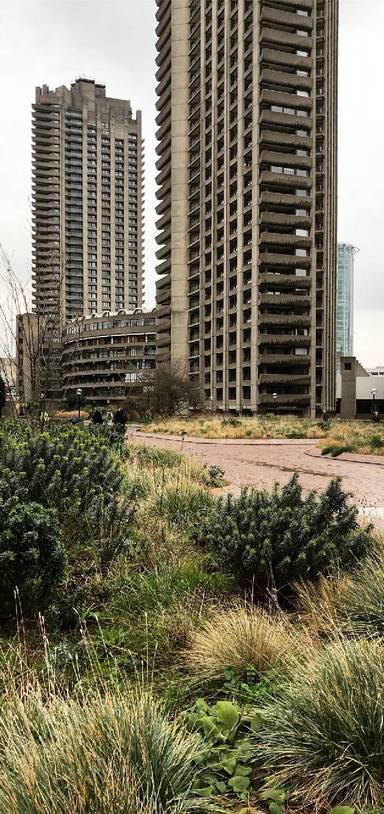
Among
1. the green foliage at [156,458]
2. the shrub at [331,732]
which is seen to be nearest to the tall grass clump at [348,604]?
the shrub at [331,732]

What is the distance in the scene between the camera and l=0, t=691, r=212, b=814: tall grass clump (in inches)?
76.2

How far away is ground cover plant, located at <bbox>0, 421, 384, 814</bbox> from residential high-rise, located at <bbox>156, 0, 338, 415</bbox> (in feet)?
217

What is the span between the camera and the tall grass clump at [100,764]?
6.35 feet

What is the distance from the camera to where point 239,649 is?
3350mm

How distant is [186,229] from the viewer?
3531 inches

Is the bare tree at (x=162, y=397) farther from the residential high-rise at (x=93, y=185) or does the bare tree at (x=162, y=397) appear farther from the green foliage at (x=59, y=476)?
the residential high-rise at (x=93, y=185)

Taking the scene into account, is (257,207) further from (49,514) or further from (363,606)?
(363,606)

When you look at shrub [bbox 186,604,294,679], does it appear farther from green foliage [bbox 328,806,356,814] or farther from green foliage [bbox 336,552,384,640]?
green foliage [bbox 328,806,356,814]

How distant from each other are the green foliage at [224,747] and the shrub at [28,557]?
161 centimetres

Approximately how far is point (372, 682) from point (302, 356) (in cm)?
7369

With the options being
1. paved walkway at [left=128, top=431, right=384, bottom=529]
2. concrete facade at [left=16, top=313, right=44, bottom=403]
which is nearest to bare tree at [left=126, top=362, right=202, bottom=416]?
paved walkway at [left=128, top=431, right=384, bottom=529]

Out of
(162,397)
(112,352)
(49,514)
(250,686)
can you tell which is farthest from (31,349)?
(112,352)

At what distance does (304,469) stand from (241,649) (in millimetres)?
12755

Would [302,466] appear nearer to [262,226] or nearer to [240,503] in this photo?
[240,503]
